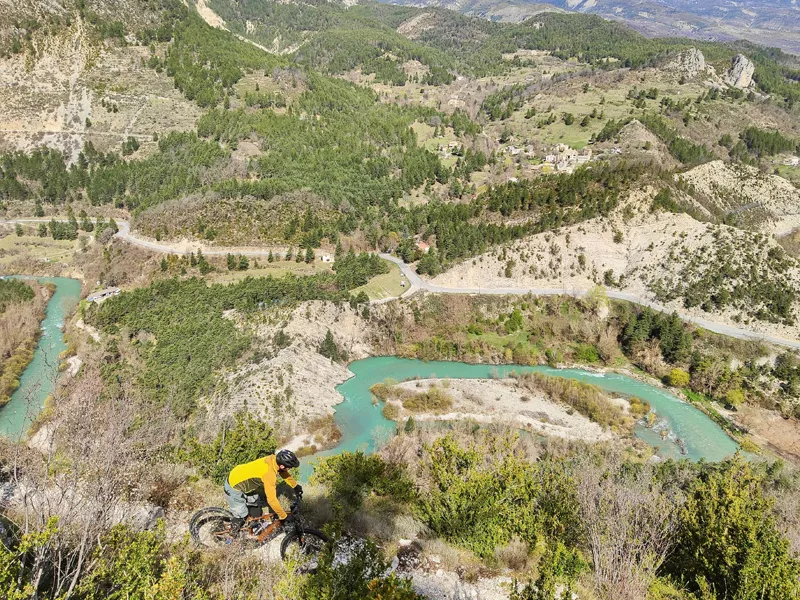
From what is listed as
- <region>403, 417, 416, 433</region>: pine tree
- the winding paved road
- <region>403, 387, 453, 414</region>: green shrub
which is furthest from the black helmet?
the winding paved road

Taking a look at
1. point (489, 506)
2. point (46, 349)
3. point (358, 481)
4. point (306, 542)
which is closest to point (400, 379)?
point (358, 481)

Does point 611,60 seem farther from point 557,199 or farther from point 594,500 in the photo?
point 594,500

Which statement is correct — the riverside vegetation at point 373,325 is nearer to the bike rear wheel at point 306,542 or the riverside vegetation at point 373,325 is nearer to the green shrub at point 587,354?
the green shrub at point 587,354

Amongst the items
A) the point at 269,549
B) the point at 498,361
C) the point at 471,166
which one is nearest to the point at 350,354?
the point at 498,361

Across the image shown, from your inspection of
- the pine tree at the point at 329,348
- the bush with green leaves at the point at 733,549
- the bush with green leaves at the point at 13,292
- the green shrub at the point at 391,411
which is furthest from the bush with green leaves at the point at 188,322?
the bush with green leaves at the point at 733,549

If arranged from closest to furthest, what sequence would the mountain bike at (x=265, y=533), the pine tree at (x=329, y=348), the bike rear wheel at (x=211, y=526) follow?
the mountain bike at (x=265, y=533)
the bike rear wheel at (x=211, y=526)
the pine tree at (x=329, y=348)

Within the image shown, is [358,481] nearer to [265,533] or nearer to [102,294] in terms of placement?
[265,533]
